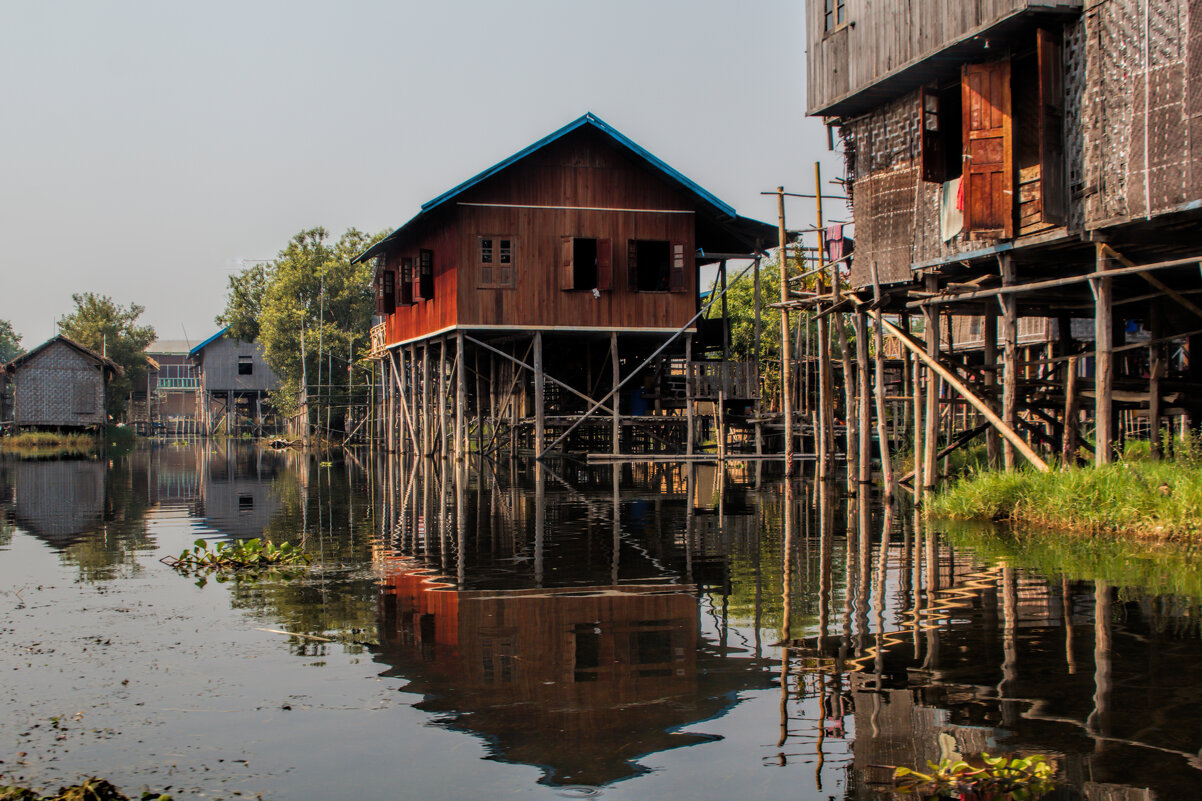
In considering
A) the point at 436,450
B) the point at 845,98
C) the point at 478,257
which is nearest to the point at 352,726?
the point at 845,98

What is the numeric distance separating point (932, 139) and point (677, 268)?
11.1m

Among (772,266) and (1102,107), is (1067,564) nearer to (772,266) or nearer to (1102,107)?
(1102,107)

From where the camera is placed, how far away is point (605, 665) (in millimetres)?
6168

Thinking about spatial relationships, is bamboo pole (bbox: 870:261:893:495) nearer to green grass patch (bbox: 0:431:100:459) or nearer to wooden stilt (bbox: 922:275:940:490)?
wooden stilt (bbox: 922:275:940:490)

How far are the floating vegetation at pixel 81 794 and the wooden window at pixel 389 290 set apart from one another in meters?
27.5

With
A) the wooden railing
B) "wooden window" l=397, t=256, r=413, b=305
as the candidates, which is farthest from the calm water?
the wooden railing

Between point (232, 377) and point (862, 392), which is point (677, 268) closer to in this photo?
point (862, 392)

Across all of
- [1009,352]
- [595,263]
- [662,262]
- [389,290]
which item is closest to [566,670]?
[1009,352]

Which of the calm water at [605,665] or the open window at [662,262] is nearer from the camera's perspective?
the calm water at [605,665]

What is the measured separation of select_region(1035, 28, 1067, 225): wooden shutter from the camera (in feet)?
41.2

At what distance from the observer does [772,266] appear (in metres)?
48.4

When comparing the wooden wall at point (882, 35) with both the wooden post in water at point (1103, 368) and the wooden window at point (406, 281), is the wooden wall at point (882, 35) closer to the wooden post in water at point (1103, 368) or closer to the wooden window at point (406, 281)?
the wooden post in water at point (1103, 368)

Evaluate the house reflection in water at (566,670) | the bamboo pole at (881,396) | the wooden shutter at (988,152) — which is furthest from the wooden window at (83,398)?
the house reflection in water at (566,670)

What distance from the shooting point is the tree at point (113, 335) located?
59094 mm
